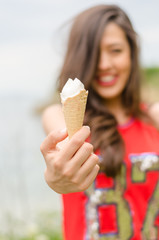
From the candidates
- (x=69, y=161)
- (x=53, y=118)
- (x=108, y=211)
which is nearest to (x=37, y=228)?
(x=108, y=211)

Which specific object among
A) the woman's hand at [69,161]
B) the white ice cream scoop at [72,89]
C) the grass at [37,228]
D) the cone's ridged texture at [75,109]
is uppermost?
the white ice cream scoop at [72,89]

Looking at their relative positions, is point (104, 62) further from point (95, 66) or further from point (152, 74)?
point (152, 74)

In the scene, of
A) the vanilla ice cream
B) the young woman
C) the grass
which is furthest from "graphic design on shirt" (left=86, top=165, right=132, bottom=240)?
the vanilla ice cream

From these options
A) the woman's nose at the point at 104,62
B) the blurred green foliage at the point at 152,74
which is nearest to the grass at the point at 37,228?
the woman's nose at the point at 104,62

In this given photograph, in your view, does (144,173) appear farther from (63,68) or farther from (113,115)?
(63,68)

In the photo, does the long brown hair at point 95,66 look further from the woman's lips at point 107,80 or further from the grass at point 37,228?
the grass at point 37,228

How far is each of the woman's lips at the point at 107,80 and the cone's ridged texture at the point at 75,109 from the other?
0.72m

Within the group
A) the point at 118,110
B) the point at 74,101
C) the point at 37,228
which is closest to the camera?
the point at 74,101

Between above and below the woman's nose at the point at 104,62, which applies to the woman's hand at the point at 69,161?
below

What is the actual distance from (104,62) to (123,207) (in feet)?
1.85

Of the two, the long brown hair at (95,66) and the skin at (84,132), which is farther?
the long brown hair at (95,66)

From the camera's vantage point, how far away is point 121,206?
143cm

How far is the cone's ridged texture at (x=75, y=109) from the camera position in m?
0.73

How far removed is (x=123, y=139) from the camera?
152cm
